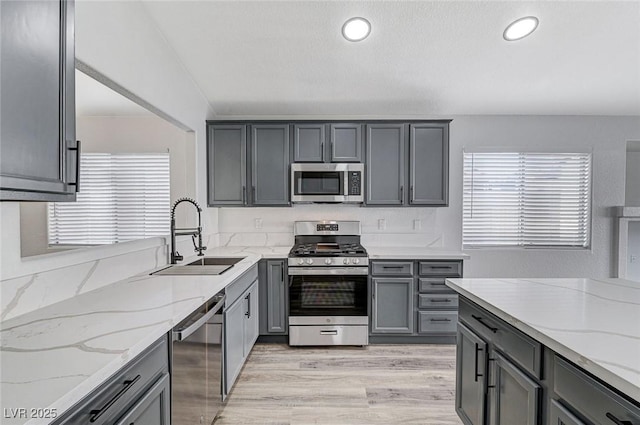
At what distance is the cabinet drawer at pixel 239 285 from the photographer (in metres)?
2.28

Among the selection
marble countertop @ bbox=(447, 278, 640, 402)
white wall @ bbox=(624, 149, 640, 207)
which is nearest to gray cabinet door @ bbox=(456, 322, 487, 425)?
marble countertop @ bbox=(447, 278, 640, 402)

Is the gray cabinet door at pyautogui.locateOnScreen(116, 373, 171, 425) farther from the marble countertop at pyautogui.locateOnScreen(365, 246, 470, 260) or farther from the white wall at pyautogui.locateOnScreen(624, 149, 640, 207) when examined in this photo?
the white wall at pyautogui.locateOnScreen(624, 149, 640, 207)

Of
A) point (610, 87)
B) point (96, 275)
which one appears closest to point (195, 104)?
point (96, 275)

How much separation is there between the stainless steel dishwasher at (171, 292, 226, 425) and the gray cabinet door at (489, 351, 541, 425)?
140 cm

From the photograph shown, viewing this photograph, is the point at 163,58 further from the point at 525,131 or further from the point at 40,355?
the point at 525,131

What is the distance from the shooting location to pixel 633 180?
4258mm

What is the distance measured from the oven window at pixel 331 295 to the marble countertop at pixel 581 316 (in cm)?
135

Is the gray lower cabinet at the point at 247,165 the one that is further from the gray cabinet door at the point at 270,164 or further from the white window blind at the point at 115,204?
the white window blind at the point at 115,204

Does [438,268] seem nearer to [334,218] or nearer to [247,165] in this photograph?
[334,218]

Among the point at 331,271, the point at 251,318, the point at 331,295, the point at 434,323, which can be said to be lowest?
the point at 434,323

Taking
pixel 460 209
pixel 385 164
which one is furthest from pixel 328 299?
pixel 460 209

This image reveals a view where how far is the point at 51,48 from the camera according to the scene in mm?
1040

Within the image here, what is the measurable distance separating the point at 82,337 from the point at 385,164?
9.80 ft

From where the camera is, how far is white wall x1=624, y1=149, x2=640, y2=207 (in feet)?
13.9
